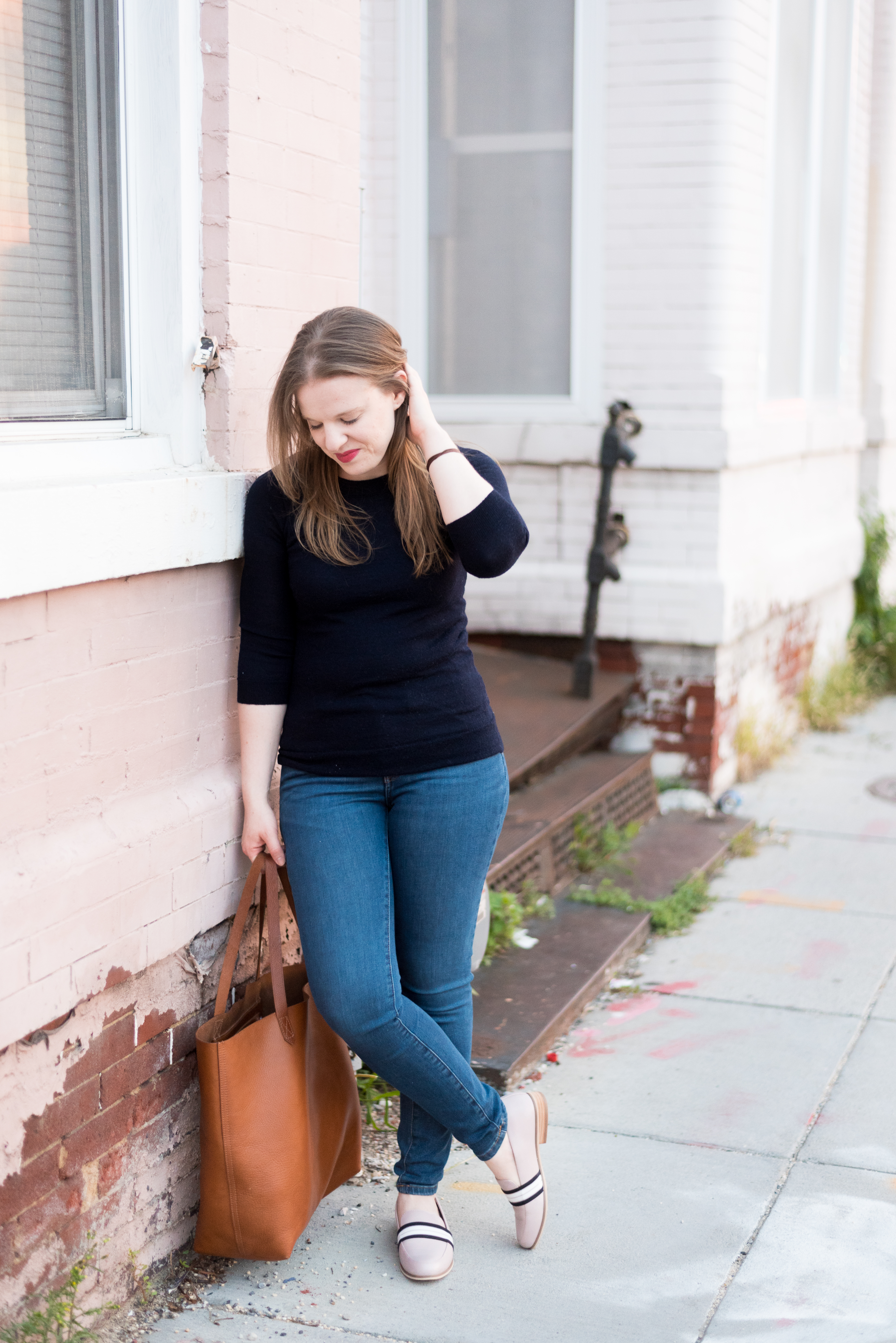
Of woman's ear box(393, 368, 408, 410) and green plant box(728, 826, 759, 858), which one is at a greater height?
woman's ear box(393, 368, 408, 410)

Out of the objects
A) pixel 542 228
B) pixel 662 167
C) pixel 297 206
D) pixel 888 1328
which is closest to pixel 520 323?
pixel 542 228

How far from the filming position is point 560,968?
14.2 ft

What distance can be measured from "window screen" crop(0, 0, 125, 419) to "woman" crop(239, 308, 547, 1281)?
0.42 metres

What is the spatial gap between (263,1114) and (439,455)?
1317 millimetres

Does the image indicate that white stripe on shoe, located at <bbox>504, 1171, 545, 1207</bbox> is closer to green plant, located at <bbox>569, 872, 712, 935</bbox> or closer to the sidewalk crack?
the sidewalk crack

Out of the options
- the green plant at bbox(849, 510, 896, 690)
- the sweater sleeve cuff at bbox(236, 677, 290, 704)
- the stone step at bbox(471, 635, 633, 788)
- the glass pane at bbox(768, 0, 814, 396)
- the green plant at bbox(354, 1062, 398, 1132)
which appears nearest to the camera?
the sweater sleeve cuff at bbox(236, 677, 290, 704)

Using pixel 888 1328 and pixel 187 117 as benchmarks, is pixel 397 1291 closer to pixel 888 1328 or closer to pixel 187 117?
Answer: pixel 888 1328

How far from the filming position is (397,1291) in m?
2.87

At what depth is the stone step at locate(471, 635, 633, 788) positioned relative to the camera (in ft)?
17.8

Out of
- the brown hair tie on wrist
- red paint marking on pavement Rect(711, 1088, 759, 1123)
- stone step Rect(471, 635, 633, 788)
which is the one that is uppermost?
the brown hair tie on wrist

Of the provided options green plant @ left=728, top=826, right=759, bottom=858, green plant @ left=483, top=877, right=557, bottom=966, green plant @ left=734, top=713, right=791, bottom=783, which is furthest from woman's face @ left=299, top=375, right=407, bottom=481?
green plant @ left=734, top=713, right=791, bottom=783

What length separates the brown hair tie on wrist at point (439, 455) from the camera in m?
2.73

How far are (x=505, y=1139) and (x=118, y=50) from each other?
234cm

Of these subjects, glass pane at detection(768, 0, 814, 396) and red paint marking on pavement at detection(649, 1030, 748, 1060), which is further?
glass pane at detection(768, 0, 814, 396)
